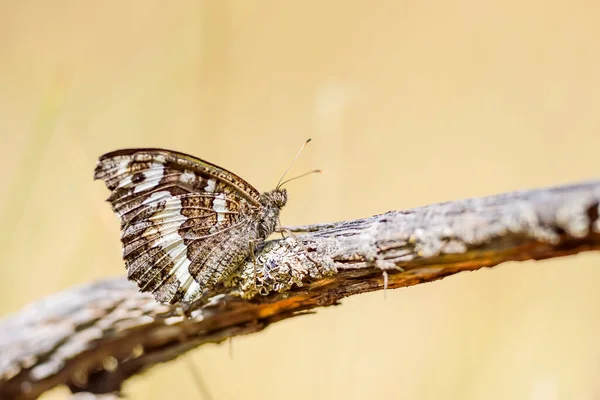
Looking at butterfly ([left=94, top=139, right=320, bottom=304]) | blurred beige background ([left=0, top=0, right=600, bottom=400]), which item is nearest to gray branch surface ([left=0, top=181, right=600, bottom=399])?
butterfly ([left=94, top=139, right=320, bottom=304])

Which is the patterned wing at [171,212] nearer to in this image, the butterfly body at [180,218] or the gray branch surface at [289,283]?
the butterfly body at [180,218]

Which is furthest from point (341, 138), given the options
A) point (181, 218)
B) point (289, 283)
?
point (289, 283)

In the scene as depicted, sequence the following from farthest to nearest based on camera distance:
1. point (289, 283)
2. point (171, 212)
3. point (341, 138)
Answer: point (341, 138) → point (171, 212) → point (289, 283)

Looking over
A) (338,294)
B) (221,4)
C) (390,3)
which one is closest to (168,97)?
(221,4)

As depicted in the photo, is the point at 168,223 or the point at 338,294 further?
the point at 168,223

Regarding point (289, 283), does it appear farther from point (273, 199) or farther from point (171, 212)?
point (171, 212)

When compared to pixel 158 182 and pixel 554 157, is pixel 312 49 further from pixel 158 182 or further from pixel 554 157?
pixel 158 182

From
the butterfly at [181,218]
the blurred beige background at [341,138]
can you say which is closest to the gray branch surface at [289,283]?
the butterfly at [181,218]
